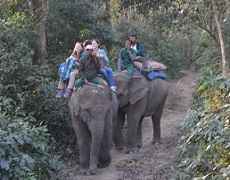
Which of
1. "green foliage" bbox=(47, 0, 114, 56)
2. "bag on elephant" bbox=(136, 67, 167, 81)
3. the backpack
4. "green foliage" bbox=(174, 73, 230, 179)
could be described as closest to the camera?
"green foliage" bbox=(174, 73, 230, 179)

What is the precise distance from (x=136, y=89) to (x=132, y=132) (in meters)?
0.96

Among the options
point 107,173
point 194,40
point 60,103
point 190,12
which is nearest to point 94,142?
point 107,173

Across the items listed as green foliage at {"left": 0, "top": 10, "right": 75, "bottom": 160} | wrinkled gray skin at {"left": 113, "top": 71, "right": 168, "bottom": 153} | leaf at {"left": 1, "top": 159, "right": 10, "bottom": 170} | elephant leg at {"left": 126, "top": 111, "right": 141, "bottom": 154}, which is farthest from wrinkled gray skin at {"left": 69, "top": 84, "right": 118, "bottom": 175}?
leaf at {"left": 1, "top": 159, "right": 10, "bottom": 170}

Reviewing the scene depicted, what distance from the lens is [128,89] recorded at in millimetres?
11203

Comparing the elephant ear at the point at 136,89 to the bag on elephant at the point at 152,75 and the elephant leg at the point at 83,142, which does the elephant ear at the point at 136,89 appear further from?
the elephant leg at the point at 83,142

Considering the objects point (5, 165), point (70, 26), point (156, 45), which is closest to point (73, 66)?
point (5, 165)

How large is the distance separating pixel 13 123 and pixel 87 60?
2701mm

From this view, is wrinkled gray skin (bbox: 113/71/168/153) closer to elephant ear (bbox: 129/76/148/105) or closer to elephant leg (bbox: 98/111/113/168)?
elephant ear (bbox: 129/76/148/105)

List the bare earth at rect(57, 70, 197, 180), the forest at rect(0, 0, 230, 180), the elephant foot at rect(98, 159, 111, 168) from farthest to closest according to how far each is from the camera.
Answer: the elephant foot at rect(98, 159, 111, 168), the bare earth at rect(57, 70, 197, 180), the forest at rect(0, 0, 230, 180)

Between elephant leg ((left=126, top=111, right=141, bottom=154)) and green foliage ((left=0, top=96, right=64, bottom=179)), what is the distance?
3334mm

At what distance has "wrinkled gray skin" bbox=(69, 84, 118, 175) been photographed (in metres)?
8.96

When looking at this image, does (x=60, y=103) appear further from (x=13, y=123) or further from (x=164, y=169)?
(x=13, y=123)

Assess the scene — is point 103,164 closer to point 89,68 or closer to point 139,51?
point 89,68

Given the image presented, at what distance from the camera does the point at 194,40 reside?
3606cm
